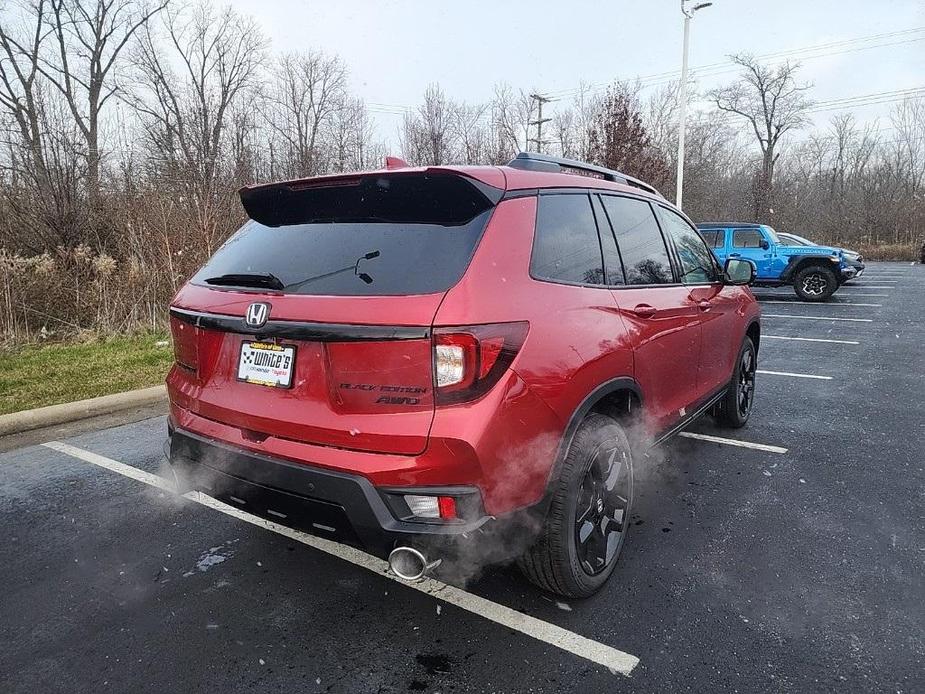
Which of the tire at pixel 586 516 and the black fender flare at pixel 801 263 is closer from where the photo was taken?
the tire at pixel 586 516

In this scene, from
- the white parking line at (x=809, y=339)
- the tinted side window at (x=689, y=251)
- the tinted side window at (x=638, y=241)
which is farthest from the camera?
the white parking line at (x=809, y=339)

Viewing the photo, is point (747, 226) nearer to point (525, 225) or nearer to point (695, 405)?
point (695, 405)

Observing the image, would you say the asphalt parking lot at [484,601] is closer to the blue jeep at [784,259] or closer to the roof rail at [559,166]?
the roof rail at [559,166]

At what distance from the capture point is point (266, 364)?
218cm

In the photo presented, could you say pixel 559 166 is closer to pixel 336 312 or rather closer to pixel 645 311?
pixel 645 311

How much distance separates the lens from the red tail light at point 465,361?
1.90 metres

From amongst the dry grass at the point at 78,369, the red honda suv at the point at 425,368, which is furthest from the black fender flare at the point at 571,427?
the dry grass at the point at 78,369

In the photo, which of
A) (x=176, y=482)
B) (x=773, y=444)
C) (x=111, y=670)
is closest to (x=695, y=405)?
(x=773, y=444)

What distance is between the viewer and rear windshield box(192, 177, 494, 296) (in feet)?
6.69

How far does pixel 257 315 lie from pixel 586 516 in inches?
61.4

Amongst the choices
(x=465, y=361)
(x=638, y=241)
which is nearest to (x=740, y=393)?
(x=638, y=241)

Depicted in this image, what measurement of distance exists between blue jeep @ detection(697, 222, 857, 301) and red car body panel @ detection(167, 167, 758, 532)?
13575 mm

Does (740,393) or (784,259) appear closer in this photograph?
(740,393)

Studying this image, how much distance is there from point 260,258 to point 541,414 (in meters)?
1.33
